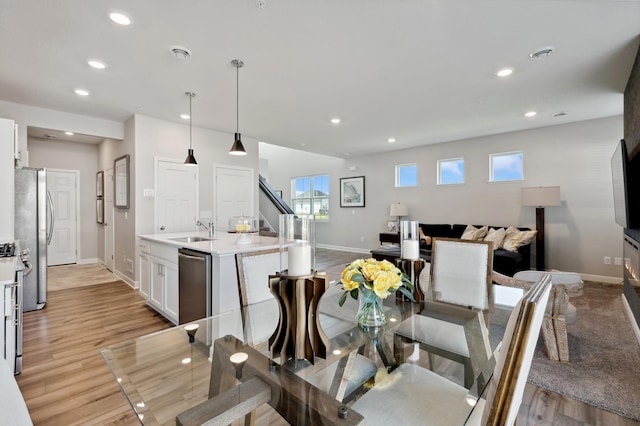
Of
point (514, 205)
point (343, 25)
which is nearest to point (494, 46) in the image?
point (343, 25)

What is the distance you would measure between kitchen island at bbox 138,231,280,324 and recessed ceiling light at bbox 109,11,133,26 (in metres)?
1.89

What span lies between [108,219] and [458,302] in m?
6.27

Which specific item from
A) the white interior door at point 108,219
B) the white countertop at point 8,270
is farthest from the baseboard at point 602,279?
the white interior door at point 108,219

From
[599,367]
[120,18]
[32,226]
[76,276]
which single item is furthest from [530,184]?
[76,276]

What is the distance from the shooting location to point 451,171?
650 cm

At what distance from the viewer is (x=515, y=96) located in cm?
375

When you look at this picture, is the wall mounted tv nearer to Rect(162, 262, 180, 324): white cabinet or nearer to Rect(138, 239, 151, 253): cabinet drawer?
Rect(162, 262, 180, 324): white cabinet

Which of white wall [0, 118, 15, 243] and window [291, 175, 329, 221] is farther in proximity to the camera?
window [291, 175, 329, 221]

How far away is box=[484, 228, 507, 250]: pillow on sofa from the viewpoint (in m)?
5.09

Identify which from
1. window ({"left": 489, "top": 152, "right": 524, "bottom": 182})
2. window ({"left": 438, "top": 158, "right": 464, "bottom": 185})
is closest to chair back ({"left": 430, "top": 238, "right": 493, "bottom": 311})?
window ({"left": 489, "top": 152, "right": 524, "bottom": 182})

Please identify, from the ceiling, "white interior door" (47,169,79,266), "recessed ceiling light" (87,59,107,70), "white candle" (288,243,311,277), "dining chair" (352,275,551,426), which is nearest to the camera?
"dining chair" (352,275,551,426)

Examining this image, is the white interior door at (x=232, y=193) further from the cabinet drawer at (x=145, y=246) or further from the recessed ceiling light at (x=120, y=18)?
the recessed ceiling light at (x=120, y=18)

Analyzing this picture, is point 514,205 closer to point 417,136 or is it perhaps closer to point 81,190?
point 417,136

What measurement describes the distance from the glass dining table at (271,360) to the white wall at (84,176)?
6385mm
